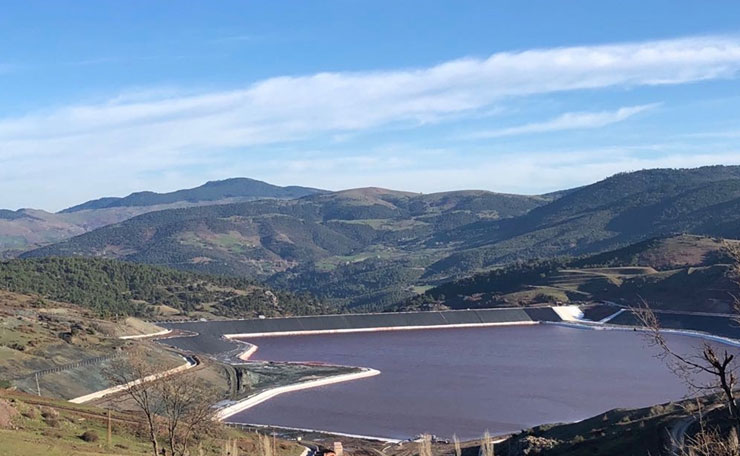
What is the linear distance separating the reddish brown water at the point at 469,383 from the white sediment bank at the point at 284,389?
1.06m

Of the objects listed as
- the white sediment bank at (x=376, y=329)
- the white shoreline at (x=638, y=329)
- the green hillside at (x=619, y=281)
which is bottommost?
the white shoreline at (x=638, y=329)

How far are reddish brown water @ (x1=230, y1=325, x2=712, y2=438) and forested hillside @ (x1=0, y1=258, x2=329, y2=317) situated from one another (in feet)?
75.3

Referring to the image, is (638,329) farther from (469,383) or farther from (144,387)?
(144,387)

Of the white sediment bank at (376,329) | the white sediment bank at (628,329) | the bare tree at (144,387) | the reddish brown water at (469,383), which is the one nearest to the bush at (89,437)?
the bare tree at (144,387)

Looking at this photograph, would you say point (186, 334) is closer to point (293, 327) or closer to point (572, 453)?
point (293, 327)

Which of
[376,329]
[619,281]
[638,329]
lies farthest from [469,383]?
[619,281]

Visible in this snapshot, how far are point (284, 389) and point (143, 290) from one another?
73262 mm

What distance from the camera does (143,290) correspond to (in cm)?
13650

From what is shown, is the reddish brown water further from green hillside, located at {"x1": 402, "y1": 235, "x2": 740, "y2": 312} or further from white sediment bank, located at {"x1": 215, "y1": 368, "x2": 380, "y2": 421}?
green hillside, located at {"x1": 402, "y1": 235, "x2": 740, "y2": 312}

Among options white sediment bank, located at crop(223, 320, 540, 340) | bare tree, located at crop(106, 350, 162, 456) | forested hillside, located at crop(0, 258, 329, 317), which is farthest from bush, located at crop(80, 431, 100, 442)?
forested hillside, located at crop(0, 258, 329, 317)

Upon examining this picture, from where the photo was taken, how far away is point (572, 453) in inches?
1293

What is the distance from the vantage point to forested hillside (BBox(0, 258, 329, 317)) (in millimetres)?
123250

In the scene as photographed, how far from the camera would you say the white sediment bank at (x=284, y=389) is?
199ft

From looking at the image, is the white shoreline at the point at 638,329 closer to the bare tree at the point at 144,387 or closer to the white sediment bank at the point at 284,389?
the white sediment bank at the point at 284,389
